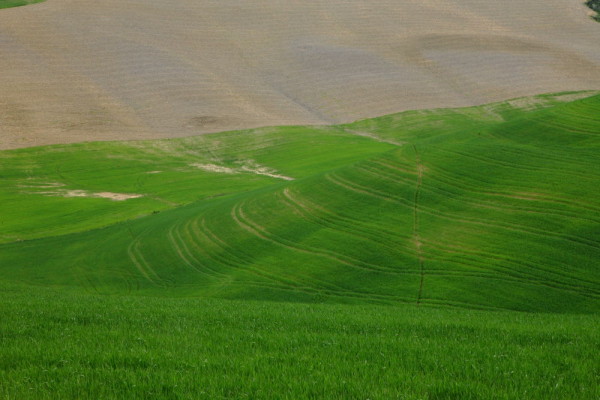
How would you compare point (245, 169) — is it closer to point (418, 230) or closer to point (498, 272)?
point (418, 230)

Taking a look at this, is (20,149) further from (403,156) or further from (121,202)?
(403,156)

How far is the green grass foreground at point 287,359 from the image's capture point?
700cm

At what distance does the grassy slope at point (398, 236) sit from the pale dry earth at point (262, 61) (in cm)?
3681

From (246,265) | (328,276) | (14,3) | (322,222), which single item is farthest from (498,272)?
(14,3)

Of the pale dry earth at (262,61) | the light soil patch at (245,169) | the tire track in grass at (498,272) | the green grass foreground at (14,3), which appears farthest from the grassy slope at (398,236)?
the green grass foreground at (14,3)

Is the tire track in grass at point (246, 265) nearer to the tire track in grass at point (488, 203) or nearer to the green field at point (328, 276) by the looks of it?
the green field at point (328, 276)

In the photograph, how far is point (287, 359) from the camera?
328 inches

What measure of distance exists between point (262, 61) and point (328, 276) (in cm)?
7346

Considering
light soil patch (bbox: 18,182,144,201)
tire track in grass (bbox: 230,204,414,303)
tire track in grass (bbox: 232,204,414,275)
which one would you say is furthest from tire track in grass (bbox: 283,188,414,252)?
light soil patch (bbox: 18,182,144,201)

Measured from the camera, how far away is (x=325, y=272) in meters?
23.0

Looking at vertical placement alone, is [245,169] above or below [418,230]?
below

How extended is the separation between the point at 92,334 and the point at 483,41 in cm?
9763

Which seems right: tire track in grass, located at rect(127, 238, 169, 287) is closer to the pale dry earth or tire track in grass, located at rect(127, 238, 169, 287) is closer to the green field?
the green field

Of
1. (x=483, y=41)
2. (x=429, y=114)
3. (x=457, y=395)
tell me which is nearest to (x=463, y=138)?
(x=457, y=395)
